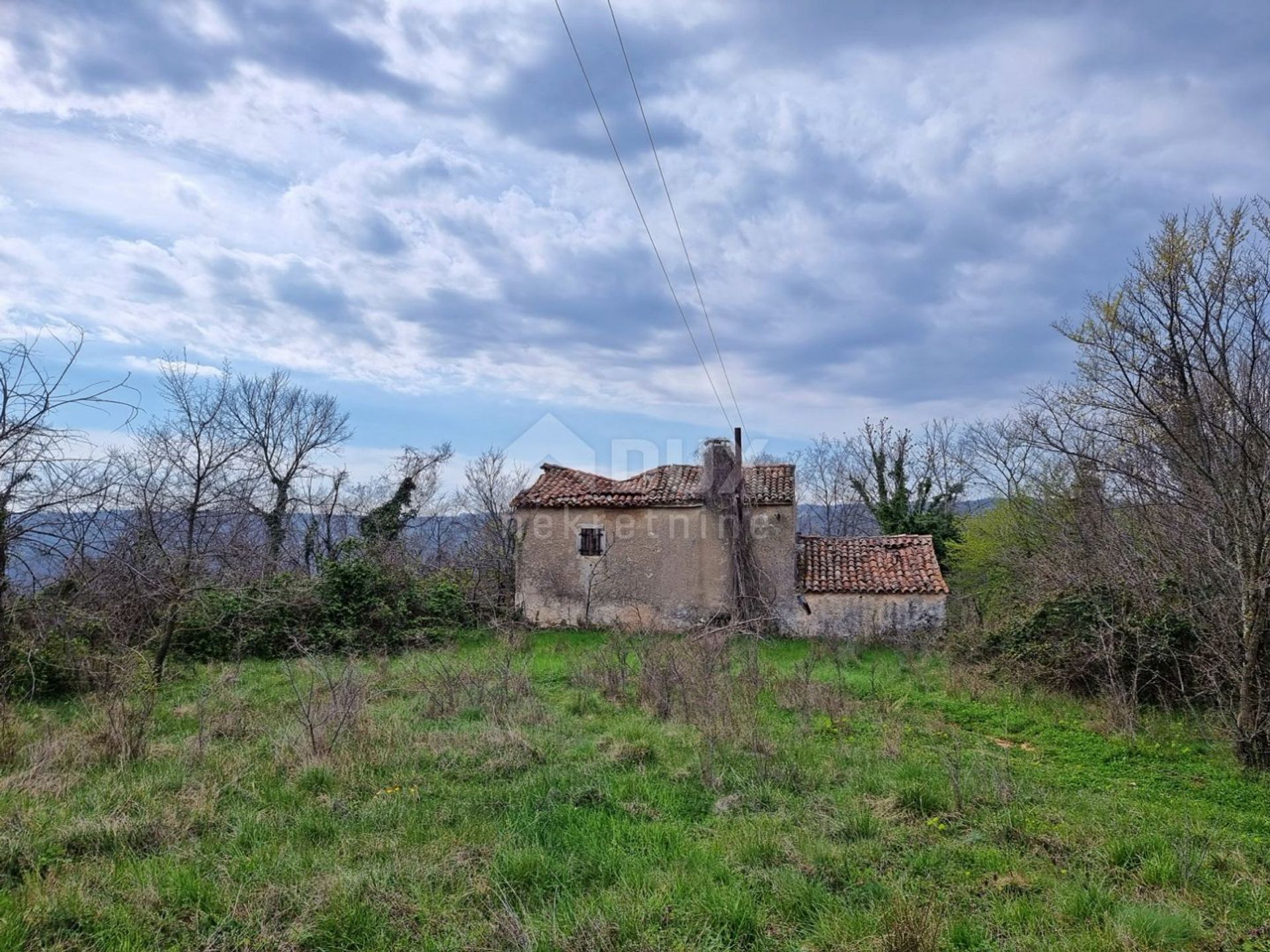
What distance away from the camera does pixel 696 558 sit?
20.0m

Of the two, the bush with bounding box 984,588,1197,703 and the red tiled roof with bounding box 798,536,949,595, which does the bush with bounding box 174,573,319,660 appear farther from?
the bush with bounding box 984,588,1197,703

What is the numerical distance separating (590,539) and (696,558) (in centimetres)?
314

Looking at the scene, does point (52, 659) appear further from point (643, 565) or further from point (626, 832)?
point (643, 565)

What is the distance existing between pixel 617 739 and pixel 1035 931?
14.3 ft

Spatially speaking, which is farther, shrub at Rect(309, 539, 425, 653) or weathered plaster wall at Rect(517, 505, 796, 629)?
weathered plaster wall at Rect(517, 505, 796, 629)

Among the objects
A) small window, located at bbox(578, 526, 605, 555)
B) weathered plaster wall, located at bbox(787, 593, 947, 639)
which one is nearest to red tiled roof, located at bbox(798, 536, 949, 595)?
weathered plaster wall, located at bbox(787, 593, 947, 639)

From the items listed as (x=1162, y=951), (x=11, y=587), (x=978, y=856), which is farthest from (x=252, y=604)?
(x=1162, y=951)

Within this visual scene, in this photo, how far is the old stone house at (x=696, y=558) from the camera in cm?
1933

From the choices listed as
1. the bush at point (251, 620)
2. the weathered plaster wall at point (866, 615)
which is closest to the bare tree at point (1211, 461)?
the weathered plaster wall at point (866, 615)

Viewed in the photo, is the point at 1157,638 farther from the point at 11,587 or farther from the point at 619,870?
the point at 11,587

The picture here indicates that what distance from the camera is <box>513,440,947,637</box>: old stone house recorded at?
19.3m

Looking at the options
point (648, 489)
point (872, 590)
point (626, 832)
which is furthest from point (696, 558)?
point (626, 832)

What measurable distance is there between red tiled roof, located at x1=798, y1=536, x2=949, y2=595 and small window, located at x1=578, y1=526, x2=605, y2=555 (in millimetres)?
5776

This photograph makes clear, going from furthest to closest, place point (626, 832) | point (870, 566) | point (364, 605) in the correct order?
point (870, 566), point (364, 605), point (626, 832)
